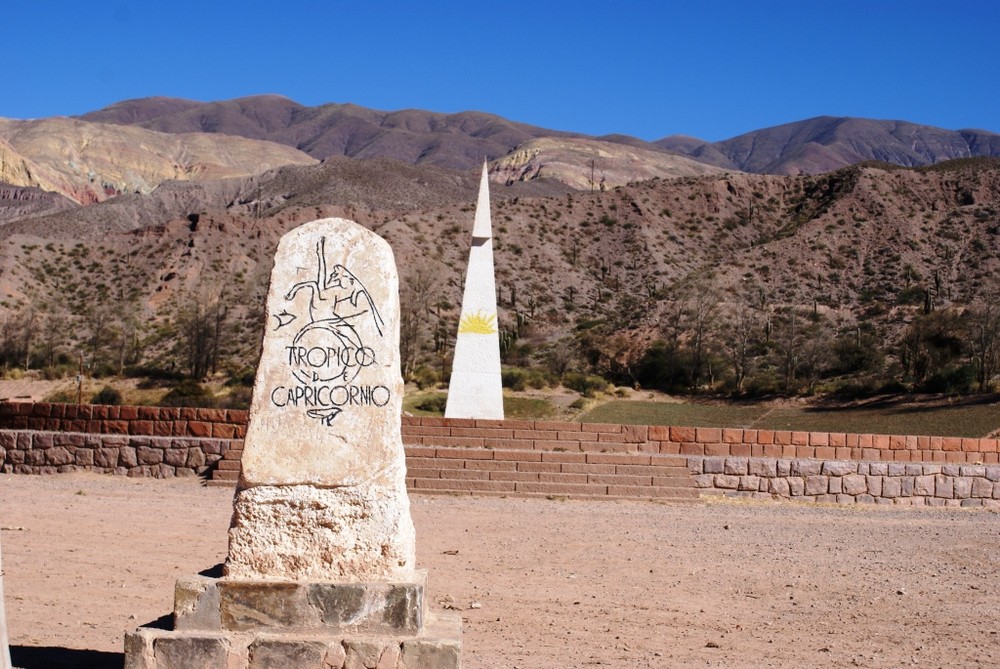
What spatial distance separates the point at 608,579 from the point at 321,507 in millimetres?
4394

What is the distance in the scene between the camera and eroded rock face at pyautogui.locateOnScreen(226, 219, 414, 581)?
220 inches

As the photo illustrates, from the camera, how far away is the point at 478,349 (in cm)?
1850

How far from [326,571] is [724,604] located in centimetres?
399

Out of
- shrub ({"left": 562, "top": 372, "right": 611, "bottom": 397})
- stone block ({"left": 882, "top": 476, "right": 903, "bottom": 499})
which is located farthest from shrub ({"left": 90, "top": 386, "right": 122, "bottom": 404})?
stone block ({"left": 882, "top": 476, "right": 903, "bottom": 499})

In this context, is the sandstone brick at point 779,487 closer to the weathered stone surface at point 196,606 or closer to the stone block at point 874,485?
the stone block at point 874,485

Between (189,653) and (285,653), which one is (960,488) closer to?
(285,653)

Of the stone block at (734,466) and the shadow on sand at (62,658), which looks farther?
the stone block at (734,466)

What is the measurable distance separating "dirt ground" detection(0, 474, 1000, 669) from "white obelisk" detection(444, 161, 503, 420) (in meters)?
3.81

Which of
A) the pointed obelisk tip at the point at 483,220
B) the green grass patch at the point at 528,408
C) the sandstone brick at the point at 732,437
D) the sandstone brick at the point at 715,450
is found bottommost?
the sandstone brick at the point at 715,450

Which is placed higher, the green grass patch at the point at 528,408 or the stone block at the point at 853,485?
the green grass patch at the point at 528,408

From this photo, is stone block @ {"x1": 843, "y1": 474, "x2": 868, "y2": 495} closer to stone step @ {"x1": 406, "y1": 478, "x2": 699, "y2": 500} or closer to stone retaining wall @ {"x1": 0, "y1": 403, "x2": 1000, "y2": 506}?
stone retaining wall @ {"x1": 0, "y1": 403, "x2": 1000, "y2": 506}

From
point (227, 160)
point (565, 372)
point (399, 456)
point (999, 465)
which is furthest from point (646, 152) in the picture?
point (399, 456)

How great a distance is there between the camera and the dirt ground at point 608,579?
716 centimetres

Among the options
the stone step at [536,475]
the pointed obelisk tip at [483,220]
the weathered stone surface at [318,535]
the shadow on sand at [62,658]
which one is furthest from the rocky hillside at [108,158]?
the weathered stone surface at [318,535]
